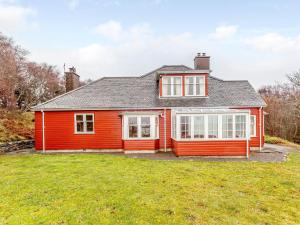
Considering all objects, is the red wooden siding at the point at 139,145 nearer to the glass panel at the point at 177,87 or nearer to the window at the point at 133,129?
the window at the point at 133,129

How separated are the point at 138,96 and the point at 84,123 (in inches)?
170

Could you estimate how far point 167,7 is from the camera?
18.3 meters

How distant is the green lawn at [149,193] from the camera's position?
531cm

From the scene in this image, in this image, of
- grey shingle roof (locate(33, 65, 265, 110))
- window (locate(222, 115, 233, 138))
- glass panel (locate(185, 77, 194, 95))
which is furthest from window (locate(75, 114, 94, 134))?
window (locate(222, 115, 233, 138))

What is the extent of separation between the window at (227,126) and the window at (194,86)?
410 centimetres

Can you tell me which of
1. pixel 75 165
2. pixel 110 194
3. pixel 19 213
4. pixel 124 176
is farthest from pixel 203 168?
pixel 19 213

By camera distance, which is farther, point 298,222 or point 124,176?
point 124,176

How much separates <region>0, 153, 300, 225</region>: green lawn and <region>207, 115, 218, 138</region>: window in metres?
2.60

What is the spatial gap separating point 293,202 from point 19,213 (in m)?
7.16

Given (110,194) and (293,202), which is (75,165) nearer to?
(110,194)

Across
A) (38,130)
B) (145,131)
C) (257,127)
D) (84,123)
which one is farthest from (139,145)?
(257,127)

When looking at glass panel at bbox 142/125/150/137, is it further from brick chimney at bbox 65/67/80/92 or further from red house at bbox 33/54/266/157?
brick chimney at bbox 65/67/80/92

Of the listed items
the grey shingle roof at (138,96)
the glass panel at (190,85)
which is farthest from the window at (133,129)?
the glass panel at (190,85)

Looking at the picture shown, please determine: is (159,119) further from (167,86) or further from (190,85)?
(190,85)
